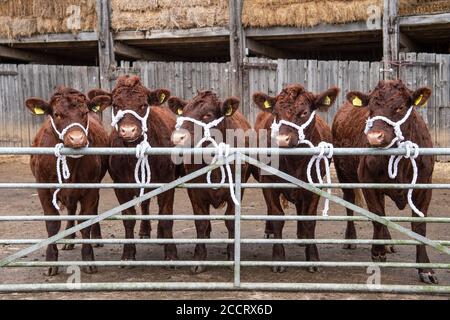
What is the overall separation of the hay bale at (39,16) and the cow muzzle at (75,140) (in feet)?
27.6

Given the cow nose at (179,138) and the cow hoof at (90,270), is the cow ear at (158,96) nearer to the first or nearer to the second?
the cow nose at (179,138)

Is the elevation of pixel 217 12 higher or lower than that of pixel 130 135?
higher

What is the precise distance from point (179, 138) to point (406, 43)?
7284 millimetres

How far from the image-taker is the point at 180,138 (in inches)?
199

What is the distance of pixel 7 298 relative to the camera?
15.0 feet

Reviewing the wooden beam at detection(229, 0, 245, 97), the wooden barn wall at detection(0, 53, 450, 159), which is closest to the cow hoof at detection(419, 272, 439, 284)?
the wooden barn wall at detection(0, 53, 450, 159)

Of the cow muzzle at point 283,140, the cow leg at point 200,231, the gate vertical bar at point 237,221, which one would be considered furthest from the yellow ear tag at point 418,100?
the cow leg at point 200,231

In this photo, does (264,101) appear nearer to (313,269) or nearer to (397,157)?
(397,157)

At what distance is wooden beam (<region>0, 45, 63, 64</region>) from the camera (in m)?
14.1

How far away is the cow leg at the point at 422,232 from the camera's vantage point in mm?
4908

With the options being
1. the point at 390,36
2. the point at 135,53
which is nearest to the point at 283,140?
the point at 390,36
